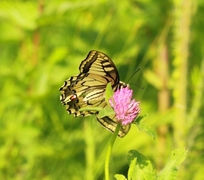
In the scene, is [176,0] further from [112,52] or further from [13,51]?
[13,51]

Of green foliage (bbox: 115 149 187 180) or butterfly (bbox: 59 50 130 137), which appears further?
butterfly (bbox: 59 50 130 137)

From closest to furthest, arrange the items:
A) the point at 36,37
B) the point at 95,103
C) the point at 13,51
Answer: the point at 95,103 → the point at 36,37 → the point at 13,51

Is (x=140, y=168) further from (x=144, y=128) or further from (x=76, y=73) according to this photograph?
(x=76, y=73)

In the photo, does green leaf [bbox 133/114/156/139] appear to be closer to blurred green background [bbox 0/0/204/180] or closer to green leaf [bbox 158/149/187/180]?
green leaf [bbox 158/149/187/180]

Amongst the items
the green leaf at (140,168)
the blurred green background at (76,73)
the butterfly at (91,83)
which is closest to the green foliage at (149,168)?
the green leaf at (140,168)

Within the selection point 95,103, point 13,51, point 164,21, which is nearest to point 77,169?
point 164,21

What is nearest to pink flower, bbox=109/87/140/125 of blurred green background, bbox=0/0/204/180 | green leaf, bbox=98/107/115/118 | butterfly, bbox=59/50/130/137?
green leaf, bbox=98/107/115/118
